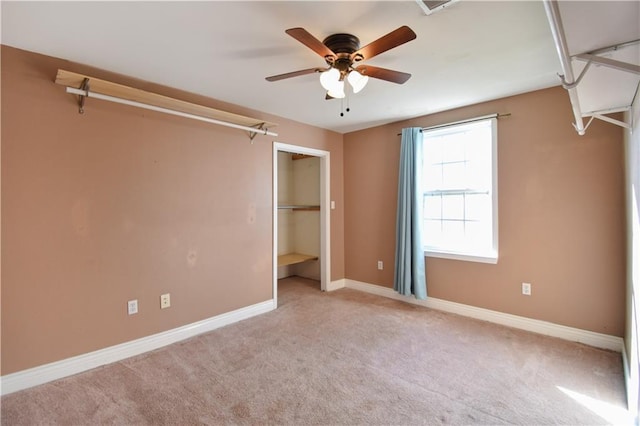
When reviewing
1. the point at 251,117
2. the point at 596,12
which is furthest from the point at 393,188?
the point at 596,12

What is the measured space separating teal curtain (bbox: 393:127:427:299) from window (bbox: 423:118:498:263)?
0.20 m

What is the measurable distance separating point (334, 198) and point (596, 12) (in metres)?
3.63

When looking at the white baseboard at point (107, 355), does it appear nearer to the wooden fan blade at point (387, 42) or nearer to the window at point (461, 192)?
the window at point (461, 192)

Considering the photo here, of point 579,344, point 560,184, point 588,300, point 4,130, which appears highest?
point 4,130

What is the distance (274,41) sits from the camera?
2.04 meters

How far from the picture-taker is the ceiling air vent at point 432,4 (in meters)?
1.61

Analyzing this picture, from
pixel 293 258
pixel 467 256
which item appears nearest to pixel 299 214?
pixel 293 258

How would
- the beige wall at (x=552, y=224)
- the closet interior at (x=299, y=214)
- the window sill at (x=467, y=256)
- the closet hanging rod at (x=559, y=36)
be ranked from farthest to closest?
1. the closet interior at (x=299, y=214)
2. the window sill at (x=467, y=256)
3. the beige wall at (x=552, y=224)
4. the closet hanging rod at (x=559, y=36)

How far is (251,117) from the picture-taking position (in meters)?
3.47

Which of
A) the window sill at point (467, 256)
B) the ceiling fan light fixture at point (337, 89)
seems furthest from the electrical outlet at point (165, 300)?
the window sill at point (467, 256)

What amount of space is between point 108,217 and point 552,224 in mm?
4035

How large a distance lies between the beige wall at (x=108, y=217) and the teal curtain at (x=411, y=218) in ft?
6.13

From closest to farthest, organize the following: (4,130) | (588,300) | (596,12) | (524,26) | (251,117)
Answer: (596,12)
(524,26)
(4,130)
(588,300)
(251,117)

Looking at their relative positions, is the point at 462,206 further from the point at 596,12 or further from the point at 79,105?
the point at 79,105
